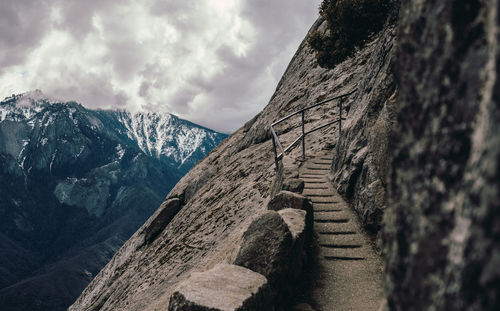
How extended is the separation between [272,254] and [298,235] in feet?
2.49

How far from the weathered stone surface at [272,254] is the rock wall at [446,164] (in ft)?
11.0

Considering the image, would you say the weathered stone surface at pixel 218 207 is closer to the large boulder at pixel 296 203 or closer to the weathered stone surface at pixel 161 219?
the weathered stone surface at pixel 161 219

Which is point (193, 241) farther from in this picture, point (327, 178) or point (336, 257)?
point (336, 257)

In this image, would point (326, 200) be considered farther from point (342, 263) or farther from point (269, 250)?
point (269, 250)

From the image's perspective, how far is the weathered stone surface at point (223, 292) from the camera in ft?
13.1

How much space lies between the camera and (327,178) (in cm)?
1033

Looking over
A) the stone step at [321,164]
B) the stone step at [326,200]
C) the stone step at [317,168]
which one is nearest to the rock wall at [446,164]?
the stone step at [326,200]

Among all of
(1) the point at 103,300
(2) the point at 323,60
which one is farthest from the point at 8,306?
(2) the point at 323,60

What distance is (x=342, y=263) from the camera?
6297 mm

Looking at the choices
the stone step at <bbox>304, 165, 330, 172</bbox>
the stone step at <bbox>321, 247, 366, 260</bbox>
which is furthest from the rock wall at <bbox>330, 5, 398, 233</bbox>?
the stone step at <bbox>304, 165, 330, 172</bbox>

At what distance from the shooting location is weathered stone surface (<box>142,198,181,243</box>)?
19.0 metres

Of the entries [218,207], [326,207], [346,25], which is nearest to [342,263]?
[326,207]

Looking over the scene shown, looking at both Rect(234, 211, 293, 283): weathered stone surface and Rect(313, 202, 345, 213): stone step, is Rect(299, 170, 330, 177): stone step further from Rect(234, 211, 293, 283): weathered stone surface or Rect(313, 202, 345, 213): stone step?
Rect(234, 211, 293, 283): weathered stone surface

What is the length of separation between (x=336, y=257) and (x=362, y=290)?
3.39ft
